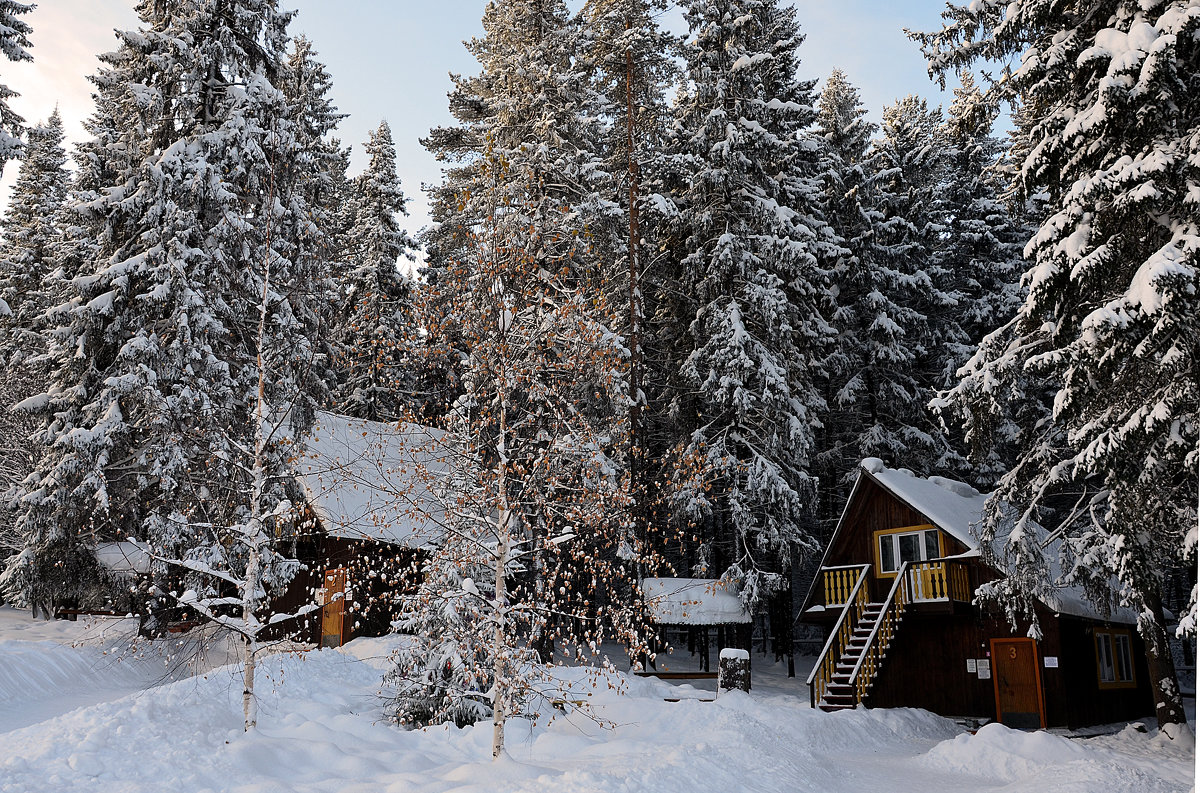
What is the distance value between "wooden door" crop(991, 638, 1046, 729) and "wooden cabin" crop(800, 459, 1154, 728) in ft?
0.08

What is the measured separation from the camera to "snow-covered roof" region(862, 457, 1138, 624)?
18.4 metres

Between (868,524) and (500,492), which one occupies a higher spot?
(500,492)

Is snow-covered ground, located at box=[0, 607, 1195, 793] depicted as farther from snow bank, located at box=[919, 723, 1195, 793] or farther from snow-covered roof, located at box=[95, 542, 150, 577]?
snow-covered roof, located at box=[95, 542, 150, 577]

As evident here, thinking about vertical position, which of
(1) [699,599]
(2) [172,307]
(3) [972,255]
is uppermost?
(3) [972,255]

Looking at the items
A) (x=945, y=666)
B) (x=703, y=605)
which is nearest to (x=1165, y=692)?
(x=945, y=666)

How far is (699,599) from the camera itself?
784 inches

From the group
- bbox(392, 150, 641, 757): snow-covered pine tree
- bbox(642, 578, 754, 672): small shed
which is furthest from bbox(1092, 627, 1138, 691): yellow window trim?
bbox(392, 150, 641, 757): snow-covered pine tree

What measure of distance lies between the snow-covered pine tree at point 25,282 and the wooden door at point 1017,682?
83.0 feet

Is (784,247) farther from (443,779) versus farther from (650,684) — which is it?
(443,779)

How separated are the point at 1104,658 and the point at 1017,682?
3902 millimetres

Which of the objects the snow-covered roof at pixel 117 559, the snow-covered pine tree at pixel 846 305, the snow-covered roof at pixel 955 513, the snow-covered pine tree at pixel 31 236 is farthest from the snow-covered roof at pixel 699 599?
the snow-covered pine tree at pixel 31 236

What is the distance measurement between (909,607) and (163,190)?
20.9 m

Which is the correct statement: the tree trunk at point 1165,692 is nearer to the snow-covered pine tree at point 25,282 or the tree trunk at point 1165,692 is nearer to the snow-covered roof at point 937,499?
the snow-covered roof at point 937,499

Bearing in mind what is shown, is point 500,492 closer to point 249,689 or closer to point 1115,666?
point 249,689
